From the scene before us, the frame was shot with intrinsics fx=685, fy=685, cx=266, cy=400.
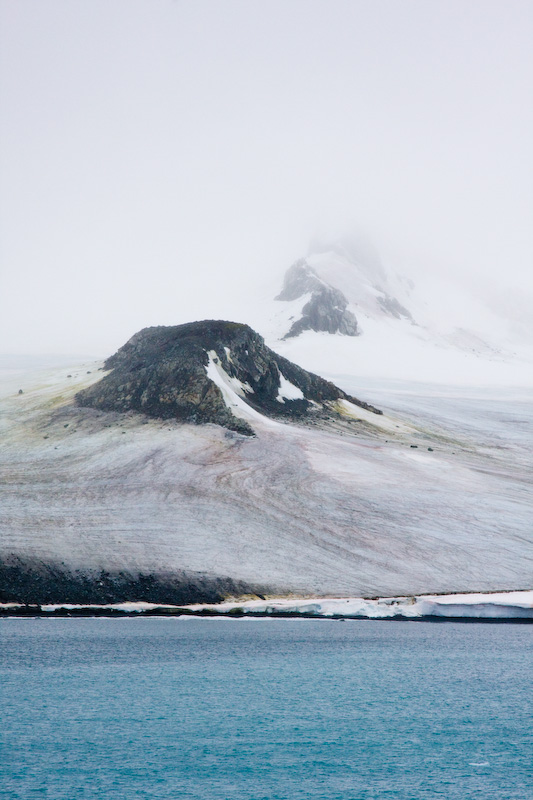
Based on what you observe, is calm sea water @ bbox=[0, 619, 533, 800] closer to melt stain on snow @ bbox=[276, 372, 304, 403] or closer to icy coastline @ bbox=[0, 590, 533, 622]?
icy coastline @ bbox=[0, 590, 533, 622]

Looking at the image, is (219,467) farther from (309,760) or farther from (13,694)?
(309,760)

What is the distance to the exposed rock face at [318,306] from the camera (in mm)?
141875

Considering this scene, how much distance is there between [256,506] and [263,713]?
19.6 meters

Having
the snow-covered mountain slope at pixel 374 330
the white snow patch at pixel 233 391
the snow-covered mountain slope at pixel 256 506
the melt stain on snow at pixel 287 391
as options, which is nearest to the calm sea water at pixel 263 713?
the snow-covered mountain slope at pixel 256 506

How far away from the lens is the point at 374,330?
15200 centimetres

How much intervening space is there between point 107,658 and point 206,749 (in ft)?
23.3

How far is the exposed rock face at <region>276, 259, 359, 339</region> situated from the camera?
465ft

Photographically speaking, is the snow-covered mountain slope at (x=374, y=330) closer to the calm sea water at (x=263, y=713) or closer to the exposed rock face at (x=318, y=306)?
the exposed rock face at (x=318, y=306)

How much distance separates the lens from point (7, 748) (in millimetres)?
12750

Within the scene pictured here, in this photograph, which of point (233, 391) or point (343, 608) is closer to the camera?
point (343, 608)

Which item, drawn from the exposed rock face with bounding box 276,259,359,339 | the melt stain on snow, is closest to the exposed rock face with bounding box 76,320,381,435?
the melt stain on snow

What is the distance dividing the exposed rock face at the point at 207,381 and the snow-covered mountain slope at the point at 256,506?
144 centimetres

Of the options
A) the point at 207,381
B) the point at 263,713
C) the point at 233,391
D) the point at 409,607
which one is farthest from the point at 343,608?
the point at 233,391

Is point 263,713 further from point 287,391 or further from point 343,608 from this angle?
point 287,391
